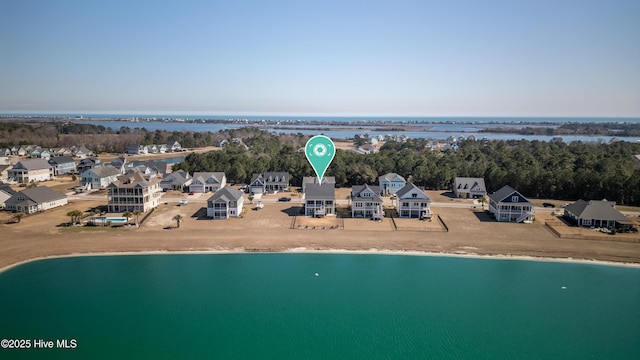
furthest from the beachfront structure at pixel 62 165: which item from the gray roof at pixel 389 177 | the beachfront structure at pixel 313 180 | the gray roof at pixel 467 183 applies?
the gray roof at pixel 467 183

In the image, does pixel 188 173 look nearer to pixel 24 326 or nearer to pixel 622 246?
pixel 24 326

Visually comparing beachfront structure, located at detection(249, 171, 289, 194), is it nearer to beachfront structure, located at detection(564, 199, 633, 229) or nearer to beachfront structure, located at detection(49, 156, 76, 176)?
A: beachfront structure, located at detection(564, 199, 633, 229)

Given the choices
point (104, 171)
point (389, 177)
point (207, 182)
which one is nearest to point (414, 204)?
point (389, 177)

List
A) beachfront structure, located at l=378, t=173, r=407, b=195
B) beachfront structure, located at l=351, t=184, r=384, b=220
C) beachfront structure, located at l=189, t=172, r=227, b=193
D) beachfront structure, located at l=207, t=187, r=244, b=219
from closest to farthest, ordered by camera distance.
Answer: beachfront structure, located at l=207, t=187, r=244, b=219 < beachfront structure, located at l=351, t=184, r=384, b=220 < beachfront structure, located at l=189, t=172, r=227, b=193 < beachfront structure, located at l=378, t=173, r=407, b=195

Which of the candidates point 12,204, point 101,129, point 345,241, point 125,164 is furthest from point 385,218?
point 101,129

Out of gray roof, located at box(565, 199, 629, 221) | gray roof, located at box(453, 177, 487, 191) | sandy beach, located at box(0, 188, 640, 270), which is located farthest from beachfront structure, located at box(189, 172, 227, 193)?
gray roof, located at box(565, 199, 629, 221)

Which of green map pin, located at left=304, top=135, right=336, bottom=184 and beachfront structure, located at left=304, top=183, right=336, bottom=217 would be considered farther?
green map pin, located at left=304, top=135, right=336, bottom=184
